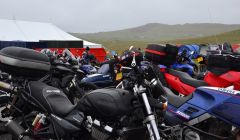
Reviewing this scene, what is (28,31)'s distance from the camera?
2269 centimetres

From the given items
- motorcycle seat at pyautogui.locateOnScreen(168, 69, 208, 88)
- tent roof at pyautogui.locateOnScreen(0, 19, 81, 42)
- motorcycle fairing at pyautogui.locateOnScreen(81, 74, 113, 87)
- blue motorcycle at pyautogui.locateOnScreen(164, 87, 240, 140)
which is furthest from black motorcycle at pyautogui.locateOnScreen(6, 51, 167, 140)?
tent roof at pyautogui.locateOnScreen(0, 19, 81, 42)

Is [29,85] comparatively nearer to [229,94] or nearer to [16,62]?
[16,62]

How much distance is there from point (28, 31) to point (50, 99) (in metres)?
19.4

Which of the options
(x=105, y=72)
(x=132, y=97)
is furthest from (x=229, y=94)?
(x=105, y=72)

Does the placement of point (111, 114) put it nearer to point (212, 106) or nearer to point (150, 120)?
point (150, 120)

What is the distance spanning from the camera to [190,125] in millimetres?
3166

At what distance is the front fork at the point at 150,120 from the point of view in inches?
118

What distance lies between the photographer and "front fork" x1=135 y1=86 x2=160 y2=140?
2999 millimetres

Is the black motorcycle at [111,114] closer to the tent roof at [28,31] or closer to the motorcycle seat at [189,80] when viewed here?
the motorcycle seat at [189,80]

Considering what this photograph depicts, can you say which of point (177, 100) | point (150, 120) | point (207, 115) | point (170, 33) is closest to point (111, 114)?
point (150, 120)

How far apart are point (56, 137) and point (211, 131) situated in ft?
5.78

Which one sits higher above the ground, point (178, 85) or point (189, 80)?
point (189, 80)

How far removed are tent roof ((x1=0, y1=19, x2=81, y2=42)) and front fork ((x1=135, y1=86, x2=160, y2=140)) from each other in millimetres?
18279

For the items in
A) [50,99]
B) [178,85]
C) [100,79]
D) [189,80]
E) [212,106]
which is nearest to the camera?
[212,106]
